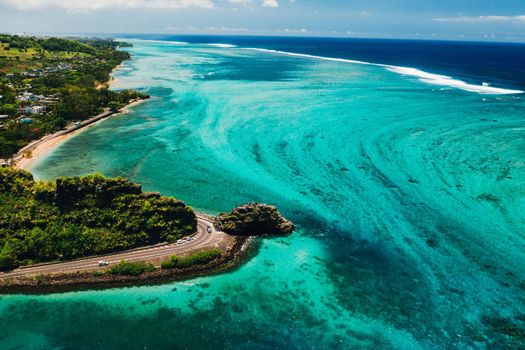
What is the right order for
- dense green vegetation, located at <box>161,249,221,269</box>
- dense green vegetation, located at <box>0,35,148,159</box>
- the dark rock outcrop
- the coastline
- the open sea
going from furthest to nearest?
dense green vegetation, located at <box>0,35,148,159</box>
the dark rock outcrop
dense green vegetation, located at <box>161,249,221,269</box>
the coastline
the open sea

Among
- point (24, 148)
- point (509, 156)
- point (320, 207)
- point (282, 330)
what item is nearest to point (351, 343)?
point (282, 330)

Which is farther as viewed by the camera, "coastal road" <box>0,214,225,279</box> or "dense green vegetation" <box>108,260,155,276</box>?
"coastal road" <box>0,214,225,279</box>

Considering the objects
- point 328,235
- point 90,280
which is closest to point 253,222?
point 328,235

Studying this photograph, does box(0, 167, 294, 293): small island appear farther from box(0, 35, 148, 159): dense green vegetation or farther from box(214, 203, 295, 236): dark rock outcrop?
box(0, 35, 148, 159): dense green vegetation

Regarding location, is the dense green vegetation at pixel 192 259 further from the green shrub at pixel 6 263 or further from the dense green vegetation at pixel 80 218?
the green shrub at pixel 6 263

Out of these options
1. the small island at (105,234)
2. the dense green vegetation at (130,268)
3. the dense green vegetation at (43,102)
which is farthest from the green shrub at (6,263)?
the dense green vegetation at (43,102)

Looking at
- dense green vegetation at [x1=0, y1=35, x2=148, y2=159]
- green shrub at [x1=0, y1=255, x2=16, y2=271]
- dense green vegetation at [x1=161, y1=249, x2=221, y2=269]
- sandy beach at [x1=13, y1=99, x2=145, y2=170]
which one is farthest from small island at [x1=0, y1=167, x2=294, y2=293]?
dense green vegetation at [x1=0, y1=35, x2=148, y2=159]

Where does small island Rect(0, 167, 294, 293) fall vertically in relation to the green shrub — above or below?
above
